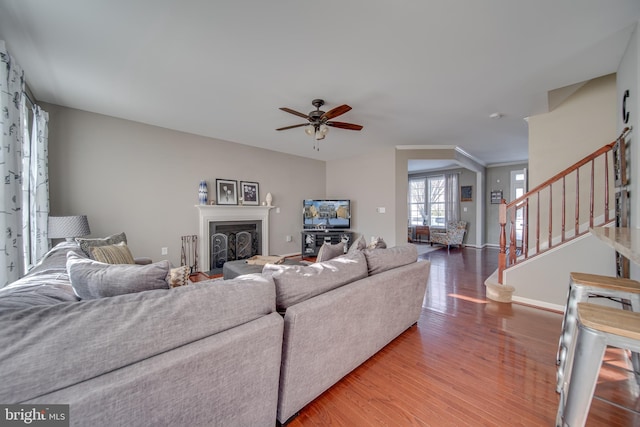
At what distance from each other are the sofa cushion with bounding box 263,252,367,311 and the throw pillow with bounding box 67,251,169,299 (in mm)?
565

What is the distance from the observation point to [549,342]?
2078 mm

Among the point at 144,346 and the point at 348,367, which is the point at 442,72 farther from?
the point at 144,346

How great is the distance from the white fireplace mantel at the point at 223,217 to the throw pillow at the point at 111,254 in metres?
1.75

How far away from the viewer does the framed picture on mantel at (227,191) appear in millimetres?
4543

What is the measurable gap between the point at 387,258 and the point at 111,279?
178cm

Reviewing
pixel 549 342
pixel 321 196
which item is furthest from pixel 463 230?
pixel 549 342

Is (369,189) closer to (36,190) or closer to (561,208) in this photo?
(561,208)

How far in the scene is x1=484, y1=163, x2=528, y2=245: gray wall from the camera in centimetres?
680

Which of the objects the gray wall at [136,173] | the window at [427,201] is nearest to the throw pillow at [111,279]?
the gray wall at [136,173]

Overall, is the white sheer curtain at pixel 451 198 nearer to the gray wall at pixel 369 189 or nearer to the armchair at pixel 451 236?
the armchair at pixel 451 236

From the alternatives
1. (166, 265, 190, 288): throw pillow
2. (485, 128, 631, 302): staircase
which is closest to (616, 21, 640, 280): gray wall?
(485, 128, 631, 302): staircase

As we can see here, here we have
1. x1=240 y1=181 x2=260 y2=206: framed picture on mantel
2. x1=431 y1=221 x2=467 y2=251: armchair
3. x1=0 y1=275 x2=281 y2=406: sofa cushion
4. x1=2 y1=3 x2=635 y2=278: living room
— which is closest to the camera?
x1=0 y1=275 x2=281 y2=406: sofa cushion

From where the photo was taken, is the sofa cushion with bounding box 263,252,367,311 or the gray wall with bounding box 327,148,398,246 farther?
the gray wall with bounding box 327,148,398,246

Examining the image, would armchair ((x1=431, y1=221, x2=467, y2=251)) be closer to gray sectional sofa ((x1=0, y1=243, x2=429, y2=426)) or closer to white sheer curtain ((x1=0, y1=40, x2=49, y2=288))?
gray sectional sofa ((x1=0, y1=243, x2=429, y2=426))
